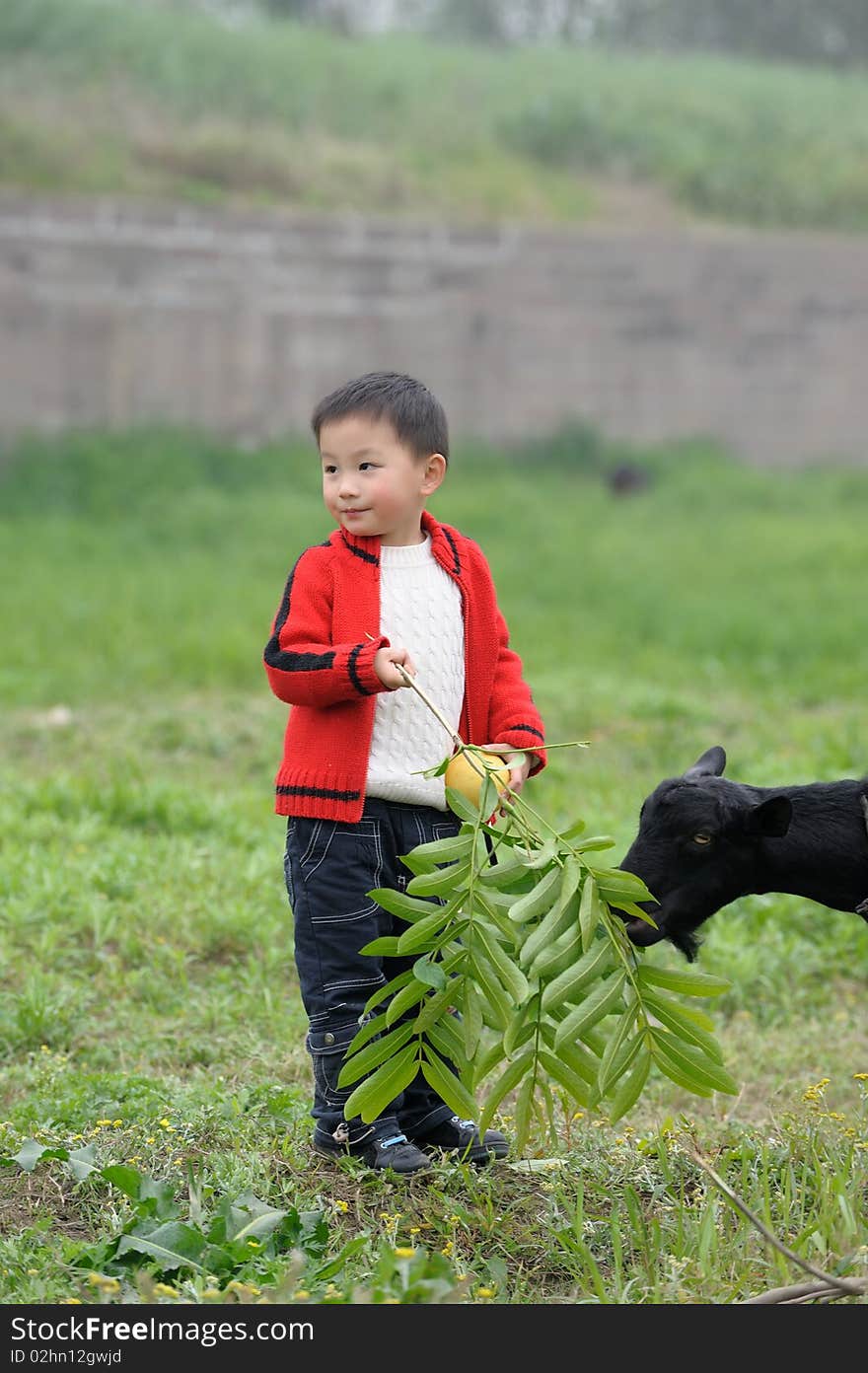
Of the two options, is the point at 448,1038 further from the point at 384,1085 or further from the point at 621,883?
the point at 621,883

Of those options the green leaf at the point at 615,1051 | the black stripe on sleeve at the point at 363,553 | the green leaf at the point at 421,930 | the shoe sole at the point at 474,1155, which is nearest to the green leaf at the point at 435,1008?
the green leaf at the point at 421,930

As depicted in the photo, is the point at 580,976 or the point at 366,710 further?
the point at 366,710

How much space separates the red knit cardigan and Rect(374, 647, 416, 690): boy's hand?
0.06ft

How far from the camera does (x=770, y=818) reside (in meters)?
3.33

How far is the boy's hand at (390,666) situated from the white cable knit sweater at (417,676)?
19cm

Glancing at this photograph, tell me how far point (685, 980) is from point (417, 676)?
2.89 ft

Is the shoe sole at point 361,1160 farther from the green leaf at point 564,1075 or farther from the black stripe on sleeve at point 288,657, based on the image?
the black stripe on sleeve at point 288,657

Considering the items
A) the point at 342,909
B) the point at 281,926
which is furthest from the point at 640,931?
the point at 281,926

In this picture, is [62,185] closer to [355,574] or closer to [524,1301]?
[355,574]

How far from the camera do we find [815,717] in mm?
8188

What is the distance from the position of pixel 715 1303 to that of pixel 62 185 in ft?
45.5

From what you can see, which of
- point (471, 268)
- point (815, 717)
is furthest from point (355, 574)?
point (471, 268)

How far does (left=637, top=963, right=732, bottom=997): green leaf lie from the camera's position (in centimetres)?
310

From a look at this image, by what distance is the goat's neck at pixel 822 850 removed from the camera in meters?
3.52
